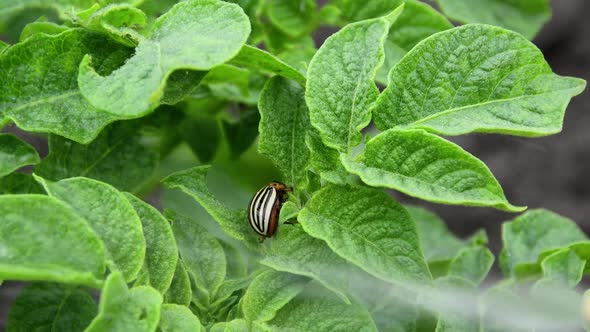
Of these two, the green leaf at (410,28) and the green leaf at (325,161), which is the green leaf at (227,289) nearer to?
the green leaf at (325,161)

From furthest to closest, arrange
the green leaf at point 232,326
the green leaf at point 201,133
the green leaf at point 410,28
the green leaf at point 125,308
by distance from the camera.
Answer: the green leaf at point 201,133 < the green leaf at point 410,28 < the green leaf at point 232,326 < the green leaf at point 125,308

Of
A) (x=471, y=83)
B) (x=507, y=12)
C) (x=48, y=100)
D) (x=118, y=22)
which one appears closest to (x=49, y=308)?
(x=48, y=100)

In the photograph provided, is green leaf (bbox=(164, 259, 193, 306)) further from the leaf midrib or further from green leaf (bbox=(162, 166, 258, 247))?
the leaf midrib

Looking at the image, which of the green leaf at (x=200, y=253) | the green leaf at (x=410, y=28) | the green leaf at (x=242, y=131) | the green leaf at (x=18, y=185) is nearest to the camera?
the green leaf at (x=200, y=253)

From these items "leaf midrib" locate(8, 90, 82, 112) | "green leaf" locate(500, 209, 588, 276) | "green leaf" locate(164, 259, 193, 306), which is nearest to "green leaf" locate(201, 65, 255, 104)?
"leaf midrib" locate(8, 90, 82, 112)

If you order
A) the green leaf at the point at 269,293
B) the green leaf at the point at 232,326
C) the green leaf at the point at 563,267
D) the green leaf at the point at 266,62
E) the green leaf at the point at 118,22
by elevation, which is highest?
the green leaf at the point at 118,22

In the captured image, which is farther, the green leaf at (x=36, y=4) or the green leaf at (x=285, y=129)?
the green leaf at (x=36, y=4)

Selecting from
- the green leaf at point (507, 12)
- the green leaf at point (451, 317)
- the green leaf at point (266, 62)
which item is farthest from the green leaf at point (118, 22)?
the green leaf at point (507, 12)

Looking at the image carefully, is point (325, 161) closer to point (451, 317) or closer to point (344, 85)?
point (344, 85)
